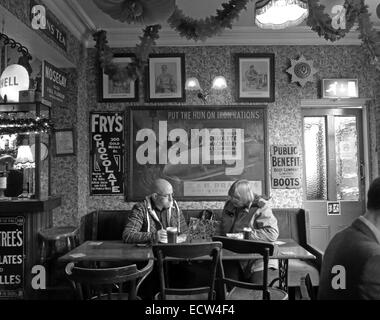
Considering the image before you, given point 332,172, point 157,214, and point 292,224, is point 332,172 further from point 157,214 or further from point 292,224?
point 157,214

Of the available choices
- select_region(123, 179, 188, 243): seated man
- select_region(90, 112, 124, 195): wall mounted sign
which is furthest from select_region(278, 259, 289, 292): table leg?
select_region(90, 112, 124, 195): wall mounted sign

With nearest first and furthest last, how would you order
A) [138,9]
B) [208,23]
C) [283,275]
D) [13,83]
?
[138,9] < [208,23] < [283,275] < [13,83]

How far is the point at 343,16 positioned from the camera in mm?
2062

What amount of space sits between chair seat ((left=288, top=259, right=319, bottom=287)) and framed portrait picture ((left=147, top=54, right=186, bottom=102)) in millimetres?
2013

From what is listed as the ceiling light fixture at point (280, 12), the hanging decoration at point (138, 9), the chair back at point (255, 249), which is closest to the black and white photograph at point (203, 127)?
the chair back at point (255, 249)

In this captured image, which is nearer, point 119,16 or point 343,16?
point 119,16

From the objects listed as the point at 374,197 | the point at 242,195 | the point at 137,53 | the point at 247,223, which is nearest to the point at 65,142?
the point at 137,53

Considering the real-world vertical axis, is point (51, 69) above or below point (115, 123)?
above

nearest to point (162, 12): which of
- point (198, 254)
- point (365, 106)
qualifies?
point (198, 254)

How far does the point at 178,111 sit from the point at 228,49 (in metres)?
0.85

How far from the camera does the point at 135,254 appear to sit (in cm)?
242

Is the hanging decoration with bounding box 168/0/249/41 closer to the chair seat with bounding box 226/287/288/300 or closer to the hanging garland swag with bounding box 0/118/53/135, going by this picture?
the hanging garland swag with bounding box 0/118/53/135

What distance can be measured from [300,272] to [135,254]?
148 centimetres
